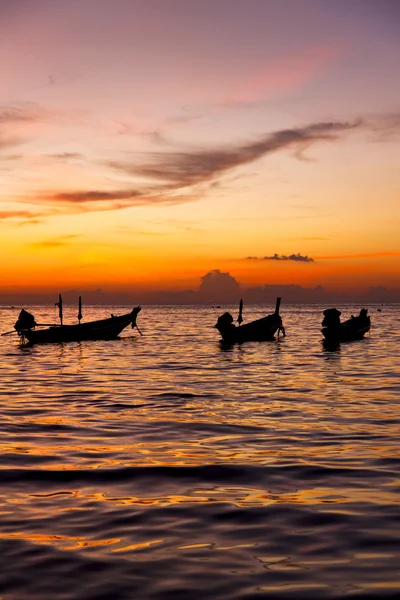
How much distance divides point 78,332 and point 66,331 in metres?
1.27

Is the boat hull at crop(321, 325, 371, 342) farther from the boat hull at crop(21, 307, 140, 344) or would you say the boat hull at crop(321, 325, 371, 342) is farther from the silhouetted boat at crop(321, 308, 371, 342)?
the boat hull at crop(21, 307, 140, 344)

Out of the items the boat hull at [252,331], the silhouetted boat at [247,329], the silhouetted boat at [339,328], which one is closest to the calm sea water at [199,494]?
the silhouetted boat at [247,329]

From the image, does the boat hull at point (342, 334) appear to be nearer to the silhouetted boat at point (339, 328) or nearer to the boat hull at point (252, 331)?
the silhouetted boat at point (339, 328)

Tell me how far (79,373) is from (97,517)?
20.0 meters

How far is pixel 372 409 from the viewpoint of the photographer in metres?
17.0

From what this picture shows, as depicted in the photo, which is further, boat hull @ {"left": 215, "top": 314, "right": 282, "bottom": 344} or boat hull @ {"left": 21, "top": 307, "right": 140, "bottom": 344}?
boat hull @ {"left": 21, "top": 307, "right": 140, "bottom": 344}

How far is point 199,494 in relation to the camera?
30.0 feet

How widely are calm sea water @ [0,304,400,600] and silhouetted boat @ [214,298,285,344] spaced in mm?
22106

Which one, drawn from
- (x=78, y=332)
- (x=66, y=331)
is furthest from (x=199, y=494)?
(x=78, y=332)

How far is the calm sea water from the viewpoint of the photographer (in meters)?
6.17

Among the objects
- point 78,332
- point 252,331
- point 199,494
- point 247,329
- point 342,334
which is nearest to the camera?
point 199,494

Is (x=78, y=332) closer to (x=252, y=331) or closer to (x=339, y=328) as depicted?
(x=252, y=331)

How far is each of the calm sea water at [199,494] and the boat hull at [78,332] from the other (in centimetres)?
2543

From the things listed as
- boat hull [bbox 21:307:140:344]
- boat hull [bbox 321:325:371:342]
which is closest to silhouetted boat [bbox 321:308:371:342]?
boat hull [bbox 321:325:371:342]
